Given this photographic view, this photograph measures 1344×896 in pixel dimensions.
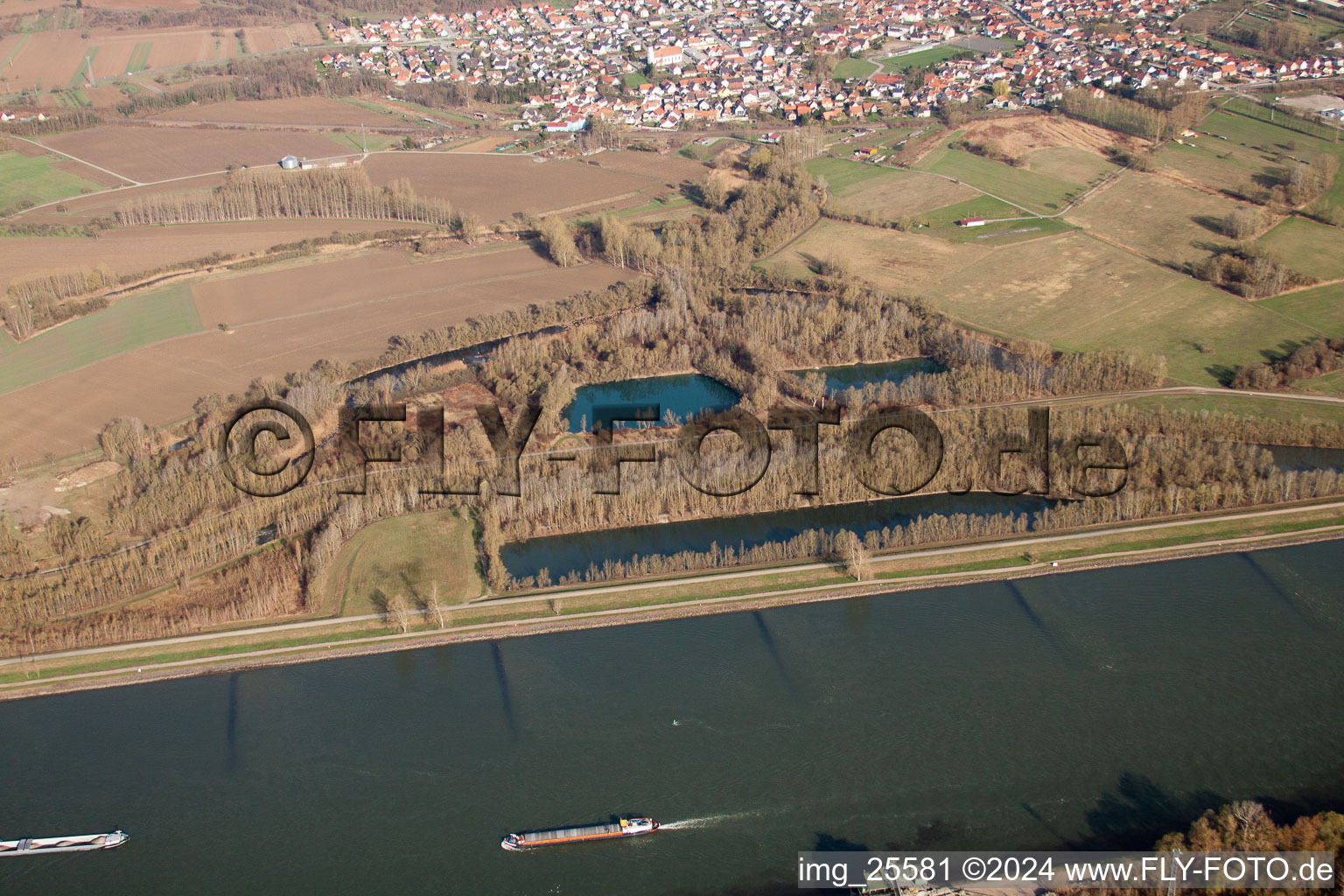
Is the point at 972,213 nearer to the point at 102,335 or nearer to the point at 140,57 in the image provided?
the point at 102,335

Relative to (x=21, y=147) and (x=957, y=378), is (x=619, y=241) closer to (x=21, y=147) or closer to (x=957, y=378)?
(x=957, y=378)

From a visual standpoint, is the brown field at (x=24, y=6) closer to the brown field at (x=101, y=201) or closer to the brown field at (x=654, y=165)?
the brown field at (x=101, y=201)

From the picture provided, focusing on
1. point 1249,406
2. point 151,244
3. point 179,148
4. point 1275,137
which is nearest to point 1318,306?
point 1249,406

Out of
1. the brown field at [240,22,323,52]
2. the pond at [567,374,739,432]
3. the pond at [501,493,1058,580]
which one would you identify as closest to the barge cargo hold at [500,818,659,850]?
the pond at [501,493,1058,580]

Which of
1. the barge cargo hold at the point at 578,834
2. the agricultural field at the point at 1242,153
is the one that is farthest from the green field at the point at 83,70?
the barge cargo hold at the point at 578,834

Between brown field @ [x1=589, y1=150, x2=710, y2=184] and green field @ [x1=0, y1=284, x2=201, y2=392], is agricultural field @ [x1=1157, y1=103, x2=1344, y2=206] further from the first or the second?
green field @ [x1=0, y1=284, x2=201, y2=392]
